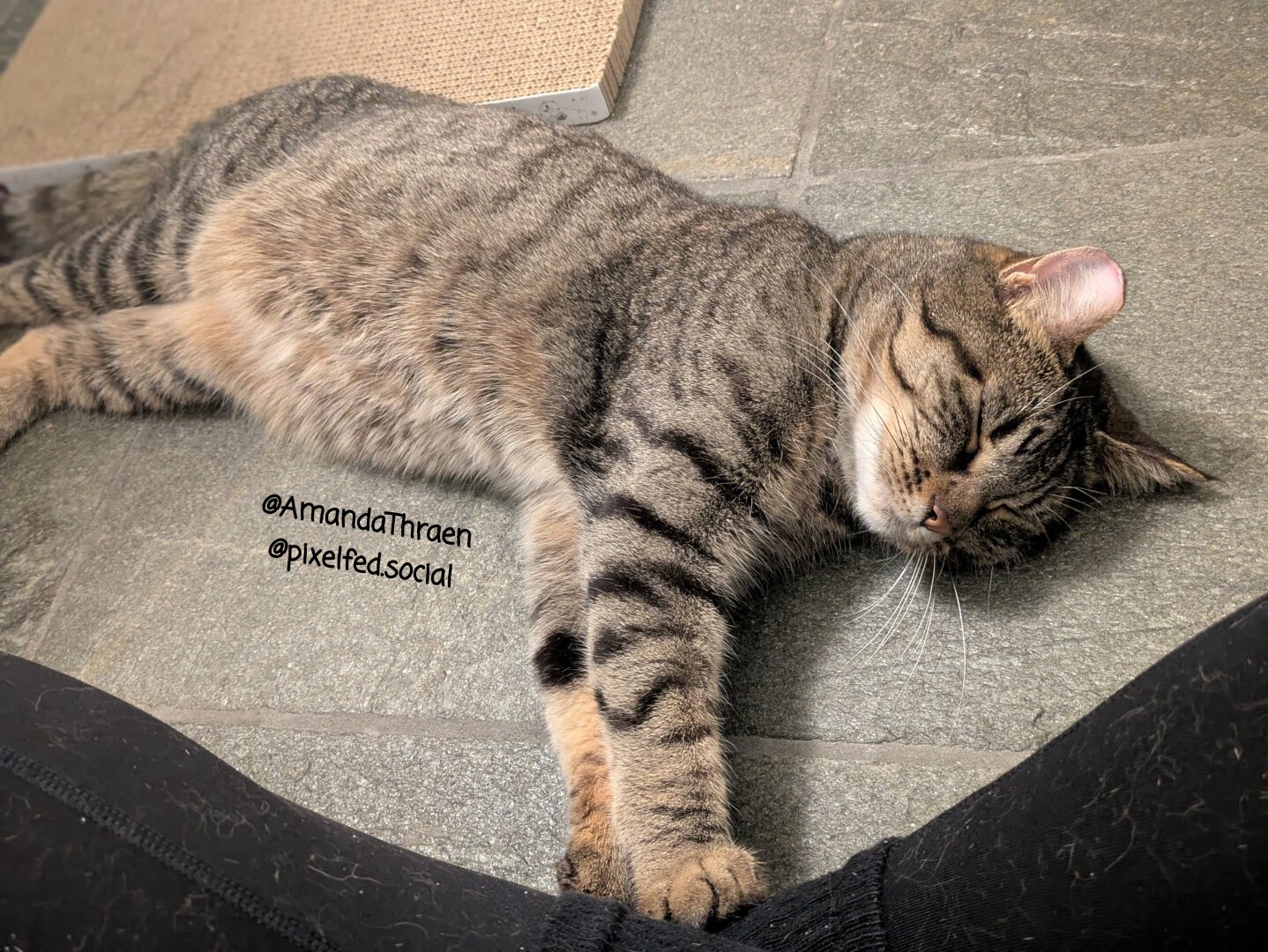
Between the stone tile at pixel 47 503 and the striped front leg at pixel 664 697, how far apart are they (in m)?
1.00

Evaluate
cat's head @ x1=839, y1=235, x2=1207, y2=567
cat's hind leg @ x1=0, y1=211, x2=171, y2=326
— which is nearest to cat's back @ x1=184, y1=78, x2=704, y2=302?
cat's hind leg @ x1=0, y1=211, x2=171, y2=326

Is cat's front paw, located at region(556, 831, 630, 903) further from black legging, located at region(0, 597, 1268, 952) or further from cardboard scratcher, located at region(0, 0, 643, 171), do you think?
cardboard scratcher, located at region(0, 0, 643, 171)

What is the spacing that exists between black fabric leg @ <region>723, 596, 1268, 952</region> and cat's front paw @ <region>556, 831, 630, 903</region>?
0.96 feet

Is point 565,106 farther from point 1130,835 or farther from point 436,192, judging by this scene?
point 1130,835

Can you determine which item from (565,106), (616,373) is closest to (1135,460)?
(616,373)

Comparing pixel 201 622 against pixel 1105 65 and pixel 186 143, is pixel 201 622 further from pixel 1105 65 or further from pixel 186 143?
pixel 1105 65

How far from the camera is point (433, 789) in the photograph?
1255 mm

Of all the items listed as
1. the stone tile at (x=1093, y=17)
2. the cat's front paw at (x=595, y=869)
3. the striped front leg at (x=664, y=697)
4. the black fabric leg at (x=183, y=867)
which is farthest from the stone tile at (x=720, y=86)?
the black fabric leg at (x=183, y=867)

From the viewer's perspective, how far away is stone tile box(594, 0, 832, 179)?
2070mm

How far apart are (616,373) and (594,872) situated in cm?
68

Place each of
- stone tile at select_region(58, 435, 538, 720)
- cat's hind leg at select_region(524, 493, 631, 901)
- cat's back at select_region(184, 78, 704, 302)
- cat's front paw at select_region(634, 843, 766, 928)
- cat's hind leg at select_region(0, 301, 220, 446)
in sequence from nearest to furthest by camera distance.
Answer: cat's front paw at select_region(634, 843, 766, 928) → cat's hind leg at select_region(524, 493, 631, 901) → stone tile at select_region(58, 435, 538, 720) → cat's back at select_region(184, 78, 704, 302) → cat's hind leg at select_region(0, 301, 220, 446)

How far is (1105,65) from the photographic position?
76.7 inches

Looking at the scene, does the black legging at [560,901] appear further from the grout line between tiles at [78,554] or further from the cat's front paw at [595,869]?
the grout line between tiles at [78,554]

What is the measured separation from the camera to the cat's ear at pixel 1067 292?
1191mm
